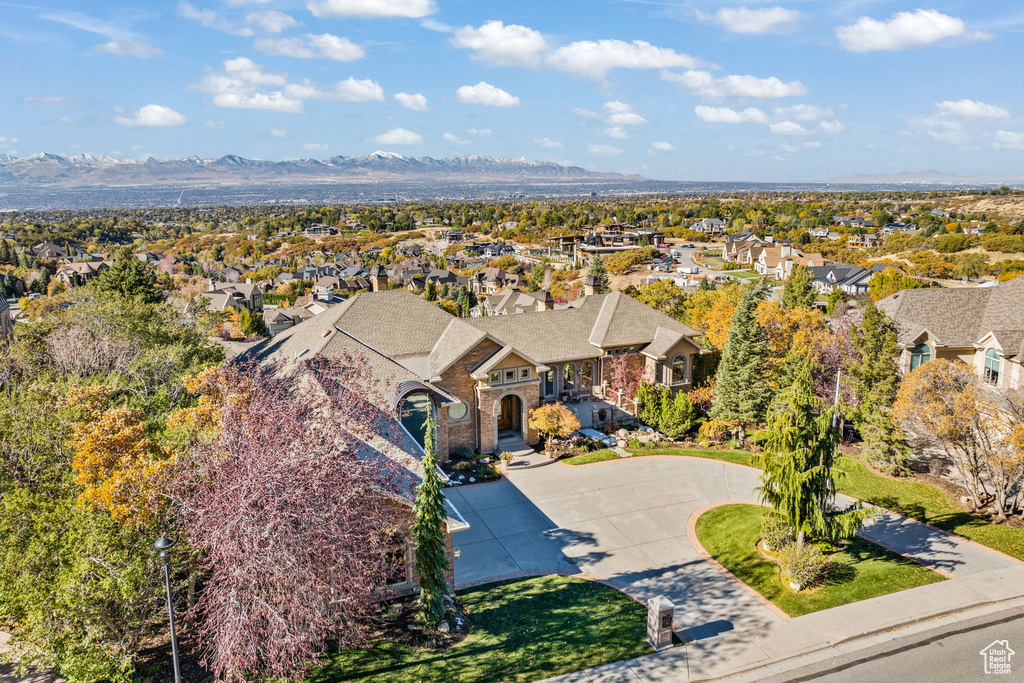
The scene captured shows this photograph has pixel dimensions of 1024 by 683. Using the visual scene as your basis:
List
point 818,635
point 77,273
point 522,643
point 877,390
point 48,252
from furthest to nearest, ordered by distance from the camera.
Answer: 1. point 48,252
2. point 77,273
3. point 877,390
4. point 818,635
5. point 522,643

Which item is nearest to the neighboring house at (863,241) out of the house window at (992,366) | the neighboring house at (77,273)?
the house window at (992,366)

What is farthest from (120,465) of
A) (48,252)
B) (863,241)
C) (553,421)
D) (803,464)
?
(863,241)

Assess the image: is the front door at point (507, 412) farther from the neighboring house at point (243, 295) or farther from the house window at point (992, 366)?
the neighboring house at point (243, 295)

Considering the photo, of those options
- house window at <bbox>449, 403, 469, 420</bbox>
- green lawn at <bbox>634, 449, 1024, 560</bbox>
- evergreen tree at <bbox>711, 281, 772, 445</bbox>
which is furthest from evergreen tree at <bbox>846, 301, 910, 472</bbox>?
house window at <bbox>449, 403, 469, 420</bbox>

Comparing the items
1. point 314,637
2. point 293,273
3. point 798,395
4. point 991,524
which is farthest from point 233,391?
point 293,273

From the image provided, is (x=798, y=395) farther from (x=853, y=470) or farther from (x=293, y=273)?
(x=293, y=273)

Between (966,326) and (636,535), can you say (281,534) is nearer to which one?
(636,535)
